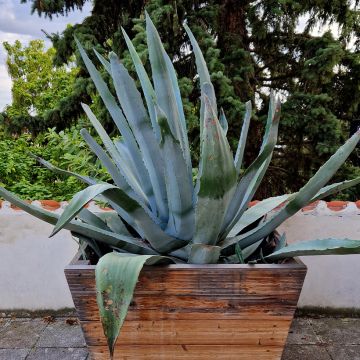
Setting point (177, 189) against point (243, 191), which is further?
point (243, 191)

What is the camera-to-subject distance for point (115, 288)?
42.0 inches

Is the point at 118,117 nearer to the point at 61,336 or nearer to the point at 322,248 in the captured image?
the point at 322,248

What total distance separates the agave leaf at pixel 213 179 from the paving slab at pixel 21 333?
1.24 m

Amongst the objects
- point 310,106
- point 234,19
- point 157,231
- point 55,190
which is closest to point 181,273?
point 157,231

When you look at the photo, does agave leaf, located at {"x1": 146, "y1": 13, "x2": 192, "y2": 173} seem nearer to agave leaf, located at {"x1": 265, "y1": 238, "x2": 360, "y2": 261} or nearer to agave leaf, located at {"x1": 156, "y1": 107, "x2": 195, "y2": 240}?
agave leaf, located at {"x1": 156, "y1": 107, "x2": 195, "y2": 240}

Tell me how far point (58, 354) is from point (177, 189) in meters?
1.16

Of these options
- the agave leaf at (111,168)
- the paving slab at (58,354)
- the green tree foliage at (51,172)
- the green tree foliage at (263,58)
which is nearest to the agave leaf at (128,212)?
the agave leaf at (111,168)

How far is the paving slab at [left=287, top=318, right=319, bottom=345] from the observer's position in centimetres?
203

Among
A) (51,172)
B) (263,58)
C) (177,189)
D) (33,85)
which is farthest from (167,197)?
(33,85)

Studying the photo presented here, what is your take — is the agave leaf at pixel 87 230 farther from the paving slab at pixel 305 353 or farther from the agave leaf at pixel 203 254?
the paving slab at pixel 305 353

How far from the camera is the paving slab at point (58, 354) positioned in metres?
1.91

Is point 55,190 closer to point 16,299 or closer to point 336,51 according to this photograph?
point 16,299

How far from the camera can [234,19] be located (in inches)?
172

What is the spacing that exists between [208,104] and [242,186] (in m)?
0.47
